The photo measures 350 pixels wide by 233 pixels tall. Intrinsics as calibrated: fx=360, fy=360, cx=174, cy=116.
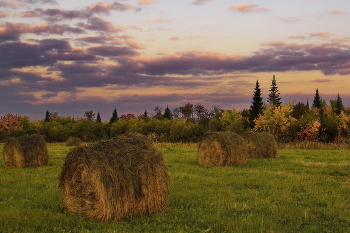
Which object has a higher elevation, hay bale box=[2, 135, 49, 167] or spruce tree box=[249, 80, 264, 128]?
spruce tree box=[249, 80, 264, 128]

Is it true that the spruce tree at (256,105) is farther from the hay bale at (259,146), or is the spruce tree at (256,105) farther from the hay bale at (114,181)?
the hay bale at (114,181)

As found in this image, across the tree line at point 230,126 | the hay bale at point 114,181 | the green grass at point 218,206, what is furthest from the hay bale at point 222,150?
the tree line at point 230,126

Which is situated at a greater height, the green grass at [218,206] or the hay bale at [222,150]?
the hay bale at [222,150]

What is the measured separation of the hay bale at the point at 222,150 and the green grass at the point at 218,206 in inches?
192

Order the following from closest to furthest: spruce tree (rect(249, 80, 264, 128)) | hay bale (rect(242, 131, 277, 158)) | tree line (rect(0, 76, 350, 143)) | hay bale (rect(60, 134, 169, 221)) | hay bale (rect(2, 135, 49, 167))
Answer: hay bale (rect(60, 134, 169, 221)) < hay bale (rect(2, 135, 49, 167)) < hay bale (rect(242, 131, 277, 158)) < tree line (rect(0, 76, 350, 143)) < spruce tree (rect(249, 80, 264, 128))

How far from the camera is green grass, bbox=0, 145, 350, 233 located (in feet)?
29.9

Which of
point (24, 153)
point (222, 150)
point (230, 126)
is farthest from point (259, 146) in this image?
point (230, 126)

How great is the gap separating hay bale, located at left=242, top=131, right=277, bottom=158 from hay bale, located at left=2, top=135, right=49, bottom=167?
14623 millimetres

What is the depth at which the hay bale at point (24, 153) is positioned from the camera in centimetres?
2222

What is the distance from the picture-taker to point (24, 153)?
73.4 ft

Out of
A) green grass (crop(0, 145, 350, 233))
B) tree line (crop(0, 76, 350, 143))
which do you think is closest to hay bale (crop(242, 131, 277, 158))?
green grass (crop(0, 145, 350, 233))

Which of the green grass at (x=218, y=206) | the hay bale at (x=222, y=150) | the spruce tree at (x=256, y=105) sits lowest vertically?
the green grass at (x=218, y=206)

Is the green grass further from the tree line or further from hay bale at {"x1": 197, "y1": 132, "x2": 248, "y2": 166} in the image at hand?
the tree line

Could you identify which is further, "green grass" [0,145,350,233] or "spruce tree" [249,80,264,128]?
"spruce tree" [249,80,264,128]
